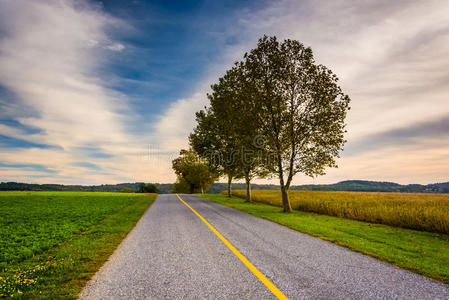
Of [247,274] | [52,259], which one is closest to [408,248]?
[247,274]

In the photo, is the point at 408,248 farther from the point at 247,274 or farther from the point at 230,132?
the point at 230,132

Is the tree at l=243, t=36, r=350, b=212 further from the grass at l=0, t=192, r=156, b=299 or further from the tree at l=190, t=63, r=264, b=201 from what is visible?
the grass at l=0, t=192, r=156, b=299

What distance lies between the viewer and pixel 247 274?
483 cm

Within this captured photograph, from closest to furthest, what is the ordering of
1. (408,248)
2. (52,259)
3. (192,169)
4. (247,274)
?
(247,274), (52,259), (408,248), (192,169)

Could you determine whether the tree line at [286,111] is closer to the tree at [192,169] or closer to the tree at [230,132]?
the tree at [230,132]

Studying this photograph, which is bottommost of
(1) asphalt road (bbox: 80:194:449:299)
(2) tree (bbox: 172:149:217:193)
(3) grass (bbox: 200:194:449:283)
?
(3) grass (bbox: 200:194:449:283)

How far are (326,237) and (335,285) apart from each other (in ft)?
16.2

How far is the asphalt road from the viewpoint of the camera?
13.3 ft

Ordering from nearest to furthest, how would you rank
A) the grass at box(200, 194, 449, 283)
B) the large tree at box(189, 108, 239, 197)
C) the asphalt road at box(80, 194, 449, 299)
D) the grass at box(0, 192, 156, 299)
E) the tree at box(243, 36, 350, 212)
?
1. the asphalt road at box(80, 194, 449, 299)
2. the grass at box(0, 192, 156, 299)
3. the grass at box(200, 194, 449, 283)
4. the tree at box(243, 36, 350, 212)
5. the large tree at box(189, 108, 239, 197)

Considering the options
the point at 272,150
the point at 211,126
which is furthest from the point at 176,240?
the point at 211,126

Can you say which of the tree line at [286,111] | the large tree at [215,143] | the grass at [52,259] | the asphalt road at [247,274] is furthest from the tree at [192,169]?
the asphalt road at [247,274]

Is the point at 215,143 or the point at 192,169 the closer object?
the point at 215,143

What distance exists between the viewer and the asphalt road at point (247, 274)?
4.04m

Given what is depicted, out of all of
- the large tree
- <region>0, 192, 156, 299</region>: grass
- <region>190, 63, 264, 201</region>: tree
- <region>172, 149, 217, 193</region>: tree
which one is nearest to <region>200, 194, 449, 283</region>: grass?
<region>0, 192, 156, 299</region>: grass
